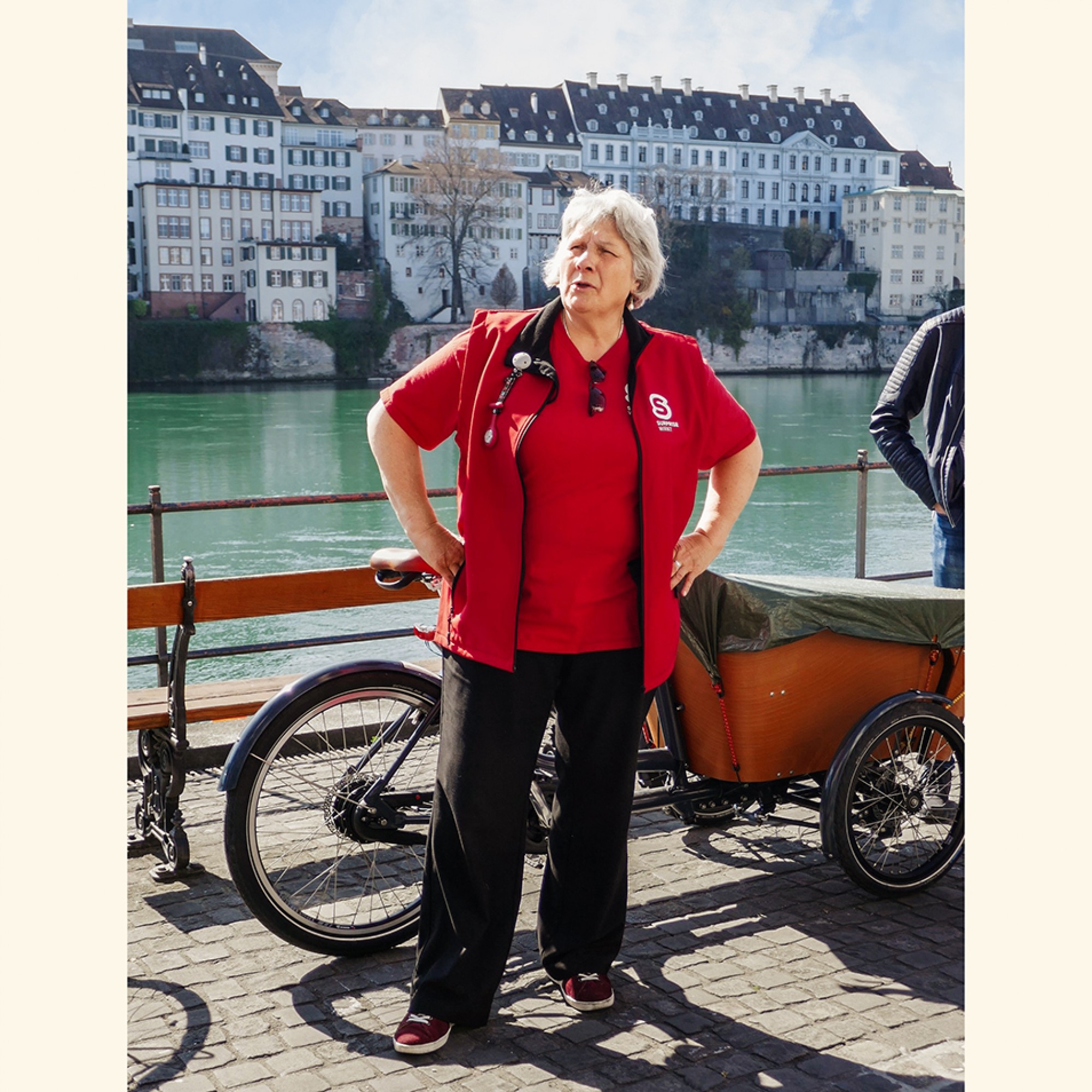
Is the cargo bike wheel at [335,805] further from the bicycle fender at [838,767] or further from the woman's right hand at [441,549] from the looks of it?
the bicycle fender at [838,767]

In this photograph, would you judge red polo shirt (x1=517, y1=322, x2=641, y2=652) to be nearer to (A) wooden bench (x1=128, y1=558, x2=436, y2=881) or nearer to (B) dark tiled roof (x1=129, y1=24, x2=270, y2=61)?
(A) wooden bench (x1=128, y1=558, x2=436, y2=881)

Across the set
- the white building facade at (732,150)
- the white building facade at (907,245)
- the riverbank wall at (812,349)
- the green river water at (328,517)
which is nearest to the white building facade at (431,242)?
the riverbank wall at (812,349)

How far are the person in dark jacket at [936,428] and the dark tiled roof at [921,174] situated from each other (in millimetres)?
111663

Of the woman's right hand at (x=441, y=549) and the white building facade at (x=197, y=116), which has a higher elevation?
the white building facade at (x=197, y=116)

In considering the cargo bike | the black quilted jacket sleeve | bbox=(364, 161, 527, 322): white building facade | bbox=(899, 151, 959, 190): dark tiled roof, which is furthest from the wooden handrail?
bbox=(899, 151, 959, 190): dark tiled roof

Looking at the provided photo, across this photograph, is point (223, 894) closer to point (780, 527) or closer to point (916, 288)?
point (780, 527)

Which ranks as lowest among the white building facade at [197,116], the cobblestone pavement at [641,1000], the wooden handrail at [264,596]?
the cobblestone pavement at [641,1000]

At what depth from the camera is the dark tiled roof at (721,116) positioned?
101188 mm

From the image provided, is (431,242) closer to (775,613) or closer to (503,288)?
(503,288)

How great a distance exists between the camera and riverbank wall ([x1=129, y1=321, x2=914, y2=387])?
71562 millimetres

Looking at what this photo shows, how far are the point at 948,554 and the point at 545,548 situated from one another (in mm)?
1874

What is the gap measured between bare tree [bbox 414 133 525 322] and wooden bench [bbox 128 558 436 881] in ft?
267

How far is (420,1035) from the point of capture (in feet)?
9.45
